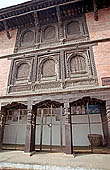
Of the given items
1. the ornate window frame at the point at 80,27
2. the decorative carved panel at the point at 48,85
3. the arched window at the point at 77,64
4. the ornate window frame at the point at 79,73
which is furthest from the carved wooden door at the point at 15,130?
the ornate window frame at the point at 80,27

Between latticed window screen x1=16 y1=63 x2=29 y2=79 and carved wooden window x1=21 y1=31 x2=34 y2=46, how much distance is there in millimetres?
1534

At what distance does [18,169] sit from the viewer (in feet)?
11.9

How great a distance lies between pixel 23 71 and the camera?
22.7ft

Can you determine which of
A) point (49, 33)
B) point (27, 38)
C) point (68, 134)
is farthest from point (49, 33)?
point (68, 134)

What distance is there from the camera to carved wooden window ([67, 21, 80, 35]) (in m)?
7.30

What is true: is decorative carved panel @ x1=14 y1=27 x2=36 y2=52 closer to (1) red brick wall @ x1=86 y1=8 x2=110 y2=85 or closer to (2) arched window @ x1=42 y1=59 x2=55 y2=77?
(2) arched window @ x1=42 y1=59 x2=55 y2=77

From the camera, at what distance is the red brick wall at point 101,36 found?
5.72 metres

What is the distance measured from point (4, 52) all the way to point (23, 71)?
1.96 metres

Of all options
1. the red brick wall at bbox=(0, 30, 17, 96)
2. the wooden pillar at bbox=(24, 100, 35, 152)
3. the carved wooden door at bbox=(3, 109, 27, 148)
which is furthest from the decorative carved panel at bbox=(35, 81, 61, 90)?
the carved wooden door at bbox=(3, 109, 27, 148)

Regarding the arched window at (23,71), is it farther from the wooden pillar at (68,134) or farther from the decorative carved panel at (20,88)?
the wooden pillar at (68,134)

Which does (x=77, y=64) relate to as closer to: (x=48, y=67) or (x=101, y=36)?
(x=48, y=67)

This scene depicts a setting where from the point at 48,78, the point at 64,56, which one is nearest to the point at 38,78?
the point at 48,78

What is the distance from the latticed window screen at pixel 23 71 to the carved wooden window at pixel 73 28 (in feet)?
10.4

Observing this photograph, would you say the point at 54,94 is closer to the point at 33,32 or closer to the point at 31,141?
the point at 31,141
